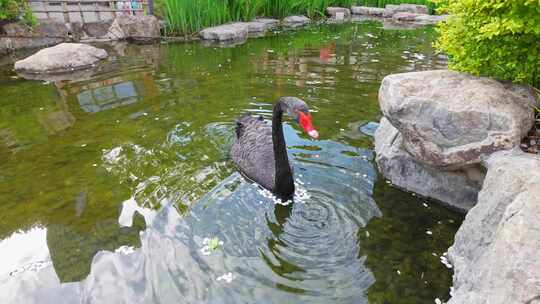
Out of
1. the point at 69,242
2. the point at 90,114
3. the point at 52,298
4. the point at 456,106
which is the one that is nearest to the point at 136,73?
the point at 90,114

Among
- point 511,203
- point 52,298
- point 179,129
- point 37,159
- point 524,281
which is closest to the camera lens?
point 524,281

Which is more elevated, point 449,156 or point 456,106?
point 456,106

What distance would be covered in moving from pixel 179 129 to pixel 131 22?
8.68 m

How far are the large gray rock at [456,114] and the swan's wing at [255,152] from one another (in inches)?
52.6

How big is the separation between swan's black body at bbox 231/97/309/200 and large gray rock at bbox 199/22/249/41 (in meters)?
7.96

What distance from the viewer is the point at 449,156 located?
333 centimetres

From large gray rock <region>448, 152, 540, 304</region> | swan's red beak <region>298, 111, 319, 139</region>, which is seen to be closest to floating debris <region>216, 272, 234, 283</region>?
swan's red beak <region>298, 111, 319, 139</region>

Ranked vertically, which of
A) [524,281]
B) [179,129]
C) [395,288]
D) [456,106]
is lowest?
[395,288]

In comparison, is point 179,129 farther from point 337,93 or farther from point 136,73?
point 136,73

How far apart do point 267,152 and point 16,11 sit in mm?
10324

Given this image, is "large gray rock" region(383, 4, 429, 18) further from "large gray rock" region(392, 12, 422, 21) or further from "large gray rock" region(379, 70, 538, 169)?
"large gray rock" region(379, 70, 538, 169)

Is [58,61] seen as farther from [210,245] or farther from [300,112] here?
[300,112]

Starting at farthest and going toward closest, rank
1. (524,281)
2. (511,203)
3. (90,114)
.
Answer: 1. (90,114)
2. (511,203)
3. (524,281)

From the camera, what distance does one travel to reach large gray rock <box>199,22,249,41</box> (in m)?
12.2
